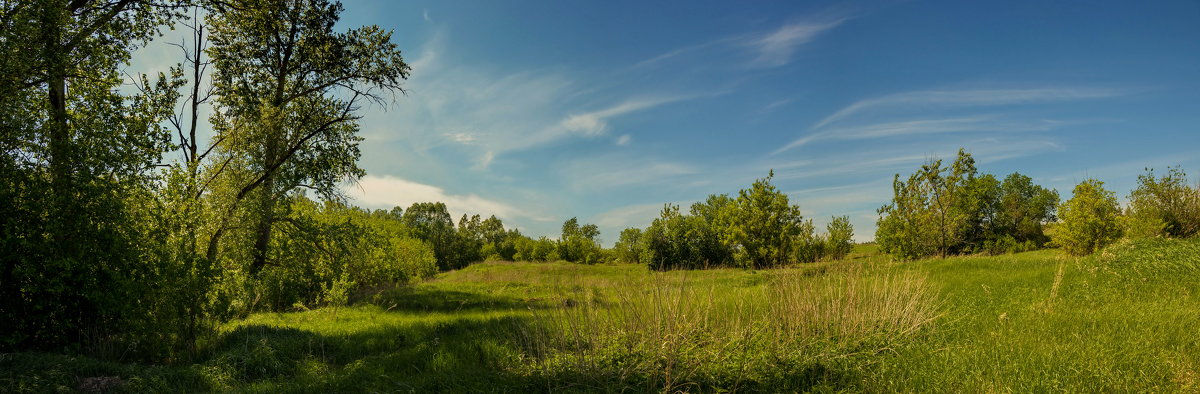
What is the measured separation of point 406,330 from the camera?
12.9m

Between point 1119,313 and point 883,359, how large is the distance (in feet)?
18.1

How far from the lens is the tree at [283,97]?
17.6 metres

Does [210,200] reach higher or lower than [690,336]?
higher

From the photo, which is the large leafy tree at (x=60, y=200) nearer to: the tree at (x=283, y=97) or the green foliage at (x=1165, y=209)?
the tree at (x=283, y=97)

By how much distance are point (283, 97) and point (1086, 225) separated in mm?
37452

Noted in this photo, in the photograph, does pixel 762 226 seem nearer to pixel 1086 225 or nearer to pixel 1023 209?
pixel 1086 225

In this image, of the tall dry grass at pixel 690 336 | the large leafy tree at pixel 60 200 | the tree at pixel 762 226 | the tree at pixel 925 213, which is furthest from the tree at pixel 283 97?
the tree at pixel 925 213

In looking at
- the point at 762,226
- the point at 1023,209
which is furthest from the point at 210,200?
the point at 1023,209

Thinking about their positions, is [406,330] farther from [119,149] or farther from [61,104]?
[61,104]

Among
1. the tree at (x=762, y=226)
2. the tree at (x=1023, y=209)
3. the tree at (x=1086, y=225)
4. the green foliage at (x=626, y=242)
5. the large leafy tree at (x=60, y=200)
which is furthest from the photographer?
the green foliage at (x=626, y=242)

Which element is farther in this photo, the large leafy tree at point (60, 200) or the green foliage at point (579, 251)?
the green foliage at point (579, 251)

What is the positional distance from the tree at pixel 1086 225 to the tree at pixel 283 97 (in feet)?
109

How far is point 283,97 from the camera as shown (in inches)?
736

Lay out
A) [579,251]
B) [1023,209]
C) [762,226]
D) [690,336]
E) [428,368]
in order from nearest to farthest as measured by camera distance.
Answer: [690,336] → [428,368] → [762,226] → [1023,209] → [579,251]
